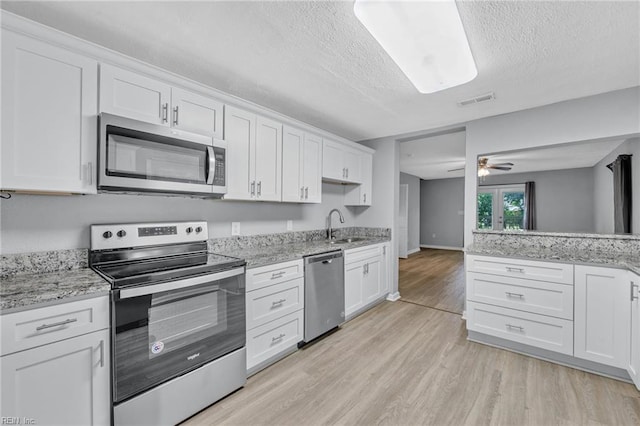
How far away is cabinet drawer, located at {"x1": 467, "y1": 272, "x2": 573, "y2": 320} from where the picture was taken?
7.51ft

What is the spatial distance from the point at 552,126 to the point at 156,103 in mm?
3621

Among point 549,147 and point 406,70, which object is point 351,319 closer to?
point 406,70

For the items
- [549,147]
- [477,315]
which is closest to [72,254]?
[477,315]

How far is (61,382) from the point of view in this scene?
4.15ft

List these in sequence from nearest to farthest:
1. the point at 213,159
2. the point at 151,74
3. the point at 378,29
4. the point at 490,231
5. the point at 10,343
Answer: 1. the point at 10,343
2. the point at 378,29
3. the point at 151,74
4. the point at 213,159
5. the point at 490,231

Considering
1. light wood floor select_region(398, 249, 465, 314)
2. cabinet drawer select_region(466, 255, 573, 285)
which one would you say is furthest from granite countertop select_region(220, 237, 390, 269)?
light wood floor select_region(398, 249, 465, 314)

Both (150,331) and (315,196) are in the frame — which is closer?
(150,331)

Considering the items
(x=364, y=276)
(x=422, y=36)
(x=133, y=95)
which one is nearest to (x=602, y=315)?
(x=364, y=276)

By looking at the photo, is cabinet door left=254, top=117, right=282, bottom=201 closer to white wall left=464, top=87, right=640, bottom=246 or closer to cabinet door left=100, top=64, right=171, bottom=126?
cabinet door left=100, top=64, right=171, bottom=126

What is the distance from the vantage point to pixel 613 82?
231 centimetres

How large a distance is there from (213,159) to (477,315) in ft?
9.25

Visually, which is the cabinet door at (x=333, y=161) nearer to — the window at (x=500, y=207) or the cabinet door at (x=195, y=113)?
the cabinet door at (x=195, y=113)

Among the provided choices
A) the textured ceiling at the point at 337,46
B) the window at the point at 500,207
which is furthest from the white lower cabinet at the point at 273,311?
the window at the point at 500,207

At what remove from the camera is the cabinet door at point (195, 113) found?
1.97 metres
